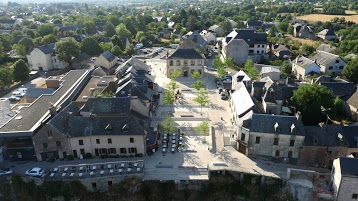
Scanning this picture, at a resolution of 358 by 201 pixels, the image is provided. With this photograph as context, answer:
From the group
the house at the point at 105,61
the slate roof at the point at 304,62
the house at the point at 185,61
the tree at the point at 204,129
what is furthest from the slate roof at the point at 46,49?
the slate roof at the point at 304,62

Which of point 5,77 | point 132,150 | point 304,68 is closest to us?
point 132,150

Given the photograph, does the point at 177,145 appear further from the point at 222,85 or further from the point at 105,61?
the point at 105,61

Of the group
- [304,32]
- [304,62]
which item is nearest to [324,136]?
[304,62]

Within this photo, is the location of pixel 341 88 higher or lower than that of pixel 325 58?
lower

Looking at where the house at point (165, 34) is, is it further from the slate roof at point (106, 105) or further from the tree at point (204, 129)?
the tree at point (204, 129)

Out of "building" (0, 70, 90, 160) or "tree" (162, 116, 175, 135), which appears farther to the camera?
"tree" (162, 116, 175, 135)

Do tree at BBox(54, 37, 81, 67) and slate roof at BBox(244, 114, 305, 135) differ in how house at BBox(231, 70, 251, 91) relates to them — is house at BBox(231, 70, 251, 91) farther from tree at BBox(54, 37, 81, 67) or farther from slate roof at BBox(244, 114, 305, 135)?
tree at BBox(54, 37, 81, 67)

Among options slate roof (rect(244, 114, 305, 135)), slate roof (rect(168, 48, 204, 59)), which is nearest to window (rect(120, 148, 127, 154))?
slate roof (rect(244, 114, 305, 135))

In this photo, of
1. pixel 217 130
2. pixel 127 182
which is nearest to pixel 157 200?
pixel 127 182
